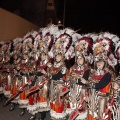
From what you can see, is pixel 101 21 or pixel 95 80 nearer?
pixel 95 80

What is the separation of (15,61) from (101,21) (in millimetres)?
10960

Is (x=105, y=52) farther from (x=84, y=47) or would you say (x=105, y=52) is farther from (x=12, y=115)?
(x=12, y=115)

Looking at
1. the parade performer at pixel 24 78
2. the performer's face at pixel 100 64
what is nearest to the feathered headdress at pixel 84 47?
the performer's face at pixel 100 64

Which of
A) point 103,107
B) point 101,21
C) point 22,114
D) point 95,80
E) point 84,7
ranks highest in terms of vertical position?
point 84,7

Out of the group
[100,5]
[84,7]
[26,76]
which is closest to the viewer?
A: [26,76]

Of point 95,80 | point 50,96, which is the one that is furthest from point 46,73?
point 95,80

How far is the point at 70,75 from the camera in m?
5.53

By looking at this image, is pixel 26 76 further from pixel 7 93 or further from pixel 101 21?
pixel 101 21

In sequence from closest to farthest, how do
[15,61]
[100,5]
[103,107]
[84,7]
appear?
1. [103,107]
2. [15,61]
3. [100,5]
4. [84,7]

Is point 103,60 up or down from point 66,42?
down

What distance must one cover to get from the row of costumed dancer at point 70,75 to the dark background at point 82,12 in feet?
24.7

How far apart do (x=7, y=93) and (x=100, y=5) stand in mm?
11302

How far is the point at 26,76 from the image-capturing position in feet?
22.0

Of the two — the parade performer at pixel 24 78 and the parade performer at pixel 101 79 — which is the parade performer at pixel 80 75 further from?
the parade performer at pixel 24 78
